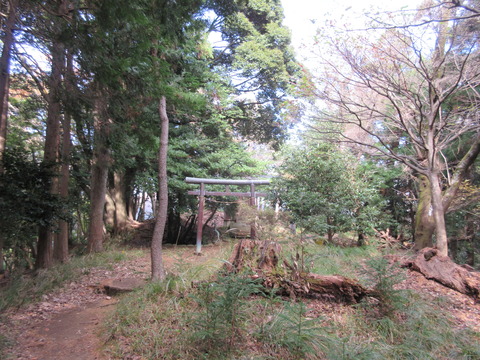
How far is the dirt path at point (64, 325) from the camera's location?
3.09m

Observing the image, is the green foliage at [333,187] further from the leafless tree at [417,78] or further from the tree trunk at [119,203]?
the tree trunk at [119,203]

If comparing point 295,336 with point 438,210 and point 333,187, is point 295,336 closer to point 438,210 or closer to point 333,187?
point 438,210

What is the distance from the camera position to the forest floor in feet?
10.3

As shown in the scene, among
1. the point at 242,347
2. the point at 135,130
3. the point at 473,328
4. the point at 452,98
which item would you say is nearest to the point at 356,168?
the point at 452,98

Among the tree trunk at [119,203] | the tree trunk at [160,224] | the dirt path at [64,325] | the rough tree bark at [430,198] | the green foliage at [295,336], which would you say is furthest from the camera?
the tree trunk at [119,203]

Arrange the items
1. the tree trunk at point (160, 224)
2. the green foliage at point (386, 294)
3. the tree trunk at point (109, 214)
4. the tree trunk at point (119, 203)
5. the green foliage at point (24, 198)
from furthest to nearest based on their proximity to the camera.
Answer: the tree trunk at point (109, 214) → the tree trunk at point (119, 203) → the tree trunk at point (160, 224) → the green foliage at point (24, 198) → the green foliage at point (386, 294)

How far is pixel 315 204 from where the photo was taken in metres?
8.44

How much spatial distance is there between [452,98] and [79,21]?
28.0 ft

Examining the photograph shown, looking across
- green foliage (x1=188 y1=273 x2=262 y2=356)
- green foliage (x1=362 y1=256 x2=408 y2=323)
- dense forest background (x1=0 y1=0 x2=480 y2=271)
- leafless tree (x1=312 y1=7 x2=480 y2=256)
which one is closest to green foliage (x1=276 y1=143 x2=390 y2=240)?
dense forest background (x1=0 y1=0 x2=480 y2=271)

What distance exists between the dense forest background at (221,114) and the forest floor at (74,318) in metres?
1.46

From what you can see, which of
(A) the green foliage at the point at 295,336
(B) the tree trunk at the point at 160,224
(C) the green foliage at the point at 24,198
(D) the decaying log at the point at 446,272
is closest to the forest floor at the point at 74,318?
(D) the decaying log at the point at 446,272

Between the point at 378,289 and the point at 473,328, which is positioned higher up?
the point at 378,289

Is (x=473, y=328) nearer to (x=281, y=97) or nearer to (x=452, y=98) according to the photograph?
(x=452, y=98)

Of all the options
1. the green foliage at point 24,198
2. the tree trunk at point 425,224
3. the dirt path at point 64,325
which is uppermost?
the green foliage at point 24,198
